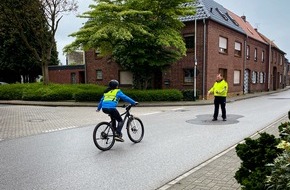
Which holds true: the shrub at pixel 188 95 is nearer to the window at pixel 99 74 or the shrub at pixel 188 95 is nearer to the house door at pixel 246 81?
the window at pixel 99 74

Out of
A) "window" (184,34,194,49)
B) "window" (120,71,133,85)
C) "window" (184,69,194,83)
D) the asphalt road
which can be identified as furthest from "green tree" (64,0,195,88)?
the asphalt road

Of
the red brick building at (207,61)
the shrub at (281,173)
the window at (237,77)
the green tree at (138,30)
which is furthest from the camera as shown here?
the window at (237,77)

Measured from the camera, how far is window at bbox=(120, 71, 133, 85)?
29.2 m

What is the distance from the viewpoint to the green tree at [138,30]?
2005cm

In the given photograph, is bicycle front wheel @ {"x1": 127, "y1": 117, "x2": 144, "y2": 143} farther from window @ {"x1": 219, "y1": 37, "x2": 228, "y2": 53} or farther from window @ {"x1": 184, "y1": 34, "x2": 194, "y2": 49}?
window @ {"x1": 219, "y1": 37, "x2": 228, "y2": 53}

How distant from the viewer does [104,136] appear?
7.33 metres

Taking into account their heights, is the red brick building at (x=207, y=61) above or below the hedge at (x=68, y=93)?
above

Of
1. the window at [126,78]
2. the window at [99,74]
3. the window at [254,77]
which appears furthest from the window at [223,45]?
the window at [99,74]

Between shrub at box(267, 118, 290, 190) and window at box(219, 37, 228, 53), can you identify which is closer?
shrub at box(267, 118, 290, 190)

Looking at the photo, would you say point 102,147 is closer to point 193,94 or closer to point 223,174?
point 223,174

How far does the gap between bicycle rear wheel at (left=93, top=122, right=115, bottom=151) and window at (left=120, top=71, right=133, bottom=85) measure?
2173 cm

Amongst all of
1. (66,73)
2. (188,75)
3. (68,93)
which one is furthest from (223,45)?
(66,73)

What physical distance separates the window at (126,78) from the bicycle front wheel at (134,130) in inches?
825

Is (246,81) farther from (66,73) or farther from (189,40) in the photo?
(66,73)
